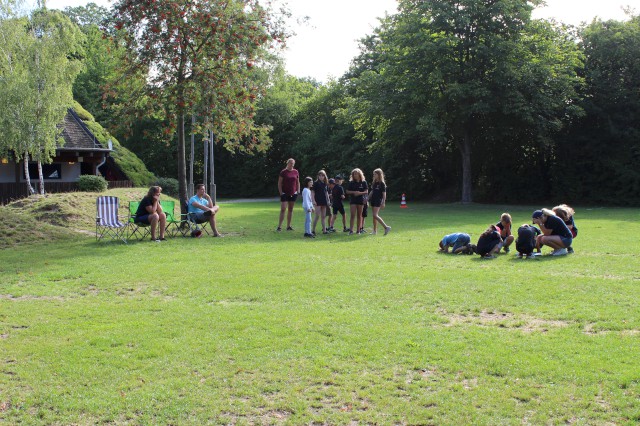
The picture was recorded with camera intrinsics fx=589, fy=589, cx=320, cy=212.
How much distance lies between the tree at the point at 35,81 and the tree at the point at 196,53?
30.3ft

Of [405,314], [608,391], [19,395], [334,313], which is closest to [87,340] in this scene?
[19,395]

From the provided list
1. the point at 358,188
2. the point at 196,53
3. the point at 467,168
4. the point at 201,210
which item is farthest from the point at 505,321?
the point at 467,168

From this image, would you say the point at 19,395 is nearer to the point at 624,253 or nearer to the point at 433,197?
the point at 624,253

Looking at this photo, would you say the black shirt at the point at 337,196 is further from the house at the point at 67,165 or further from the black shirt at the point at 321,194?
the house at the point at 67,165

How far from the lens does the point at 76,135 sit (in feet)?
105

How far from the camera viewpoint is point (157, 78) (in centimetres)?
1712

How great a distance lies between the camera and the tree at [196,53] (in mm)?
16219

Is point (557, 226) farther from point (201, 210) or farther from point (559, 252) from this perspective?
point (201, 210)

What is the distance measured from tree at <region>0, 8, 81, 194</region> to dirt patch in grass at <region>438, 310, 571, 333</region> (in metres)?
22.4

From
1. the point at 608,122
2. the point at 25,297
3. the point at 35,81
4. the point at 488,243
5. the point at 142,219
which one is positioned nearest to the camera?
the point at 25,297

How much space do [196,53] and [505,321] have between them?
42.6 feet

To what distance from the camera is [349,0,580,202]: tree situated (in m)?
29.3

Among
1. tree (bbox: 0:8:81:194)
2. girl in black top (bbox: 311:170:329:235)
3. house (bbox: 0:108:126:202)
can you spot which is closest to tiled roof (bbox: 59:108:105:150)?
house (bbox: 0:108:126:202)

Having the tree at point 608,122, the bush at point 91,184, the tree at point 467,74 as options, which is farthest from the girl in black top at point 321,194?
the tree at point 608,122
